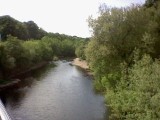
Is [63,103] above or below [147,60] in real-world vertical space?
below

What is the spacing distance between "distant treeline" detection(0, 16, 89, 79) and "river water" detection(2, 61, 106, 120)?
6.11 meters

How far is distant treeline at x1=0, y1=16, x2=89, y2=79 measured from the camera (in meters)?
59.5

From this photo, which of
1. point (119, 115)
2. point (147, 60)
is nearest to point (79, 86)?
point (119, 115)

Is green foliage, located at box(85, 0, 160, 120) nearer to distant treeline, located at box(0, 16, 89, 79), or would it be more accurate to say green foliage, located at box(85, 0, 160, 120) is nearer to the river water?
the river water

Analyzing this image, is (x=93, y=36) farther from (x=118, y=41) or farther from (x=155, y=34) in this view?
(x=155, y=34)

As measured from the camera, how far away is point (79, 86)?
52.3 meters

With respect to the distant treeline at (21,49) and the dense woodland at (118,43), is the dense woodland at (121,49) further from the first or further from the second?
the distant treeline at (21,49)

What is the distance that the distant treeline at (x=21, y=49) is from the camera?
59.5 m

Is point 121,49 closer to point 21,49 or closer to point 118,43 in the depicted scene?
point 118,43

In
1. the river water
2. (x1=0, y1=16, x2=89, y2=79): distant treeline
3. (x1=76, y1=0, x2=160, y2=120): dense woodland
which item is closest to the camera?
(x1=76, y1=0, x2=160, y2=120): dense woodland

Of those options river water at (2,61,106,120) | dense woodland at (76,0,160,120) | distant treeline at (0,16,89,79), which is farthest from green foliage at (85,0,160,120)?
distant treeline at (0,16,89,79)

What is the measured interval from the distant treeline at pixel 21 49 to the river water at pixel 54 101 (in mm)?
6115

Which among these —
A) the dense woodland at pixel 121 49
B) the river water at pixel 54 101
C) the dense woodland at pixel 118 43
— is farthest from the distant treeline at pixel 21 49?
the dense woodland at pixel 118 43

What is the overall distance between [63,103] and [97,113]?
6802 mm
